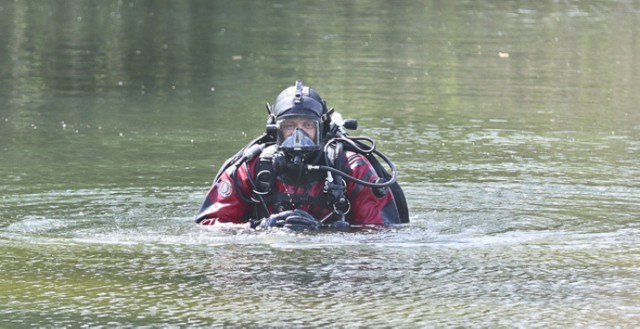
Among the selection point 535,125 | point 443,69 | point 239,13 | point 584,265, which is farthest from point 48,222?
point 239,13

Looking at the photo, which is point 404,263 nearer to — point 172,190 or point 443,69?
point 172,190

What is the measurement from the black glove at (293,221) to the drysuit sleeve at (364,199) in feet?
1.18

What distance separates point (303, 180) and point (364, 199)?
391 mm

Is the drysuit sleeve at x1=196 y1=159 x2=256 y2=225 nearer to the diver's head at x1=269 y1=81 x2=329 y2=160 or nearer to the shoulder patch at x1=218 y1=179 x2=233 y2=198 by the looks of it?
the shoulder patch at x1=218 y1=179 x2=233 y2=198

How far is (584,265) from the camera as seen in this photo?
7.23 metres

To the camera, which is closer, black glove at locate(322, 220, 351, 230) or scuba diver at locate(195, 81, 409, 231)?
scuba diver at locate(195, 81, 409, 231)

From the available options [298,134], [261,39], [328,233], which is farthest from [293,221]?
[261,39]

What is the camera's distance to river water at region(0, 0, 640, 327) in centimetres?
633

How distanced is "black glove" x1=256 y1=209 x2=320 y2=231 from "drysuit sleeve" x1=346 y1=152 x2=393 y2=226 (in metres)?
0.36

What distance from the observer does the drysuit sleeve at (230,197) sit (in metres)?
8.05

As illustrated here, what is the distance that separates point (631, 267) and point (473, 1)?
104 feet

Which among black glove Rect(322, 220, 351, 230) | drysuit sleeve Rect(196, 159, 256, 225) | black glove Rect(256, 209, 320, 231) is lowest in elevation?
black glove Rect(322, 220, 351, 230)

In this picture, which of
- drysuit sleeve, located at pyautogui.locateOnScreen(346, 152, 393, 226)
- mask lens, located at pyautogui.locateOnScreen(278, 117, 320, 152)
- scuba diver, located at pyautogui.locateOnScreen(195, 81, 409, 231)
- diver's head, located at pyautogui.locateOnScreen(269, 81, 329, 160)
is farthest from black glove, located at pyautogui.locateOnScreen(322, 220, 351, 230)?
mask lens, located at pyautogui.locateOnScreen(278, 117, 320, 152)

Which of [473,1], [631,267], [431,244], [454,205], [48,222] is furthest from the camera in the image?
[473,1]
